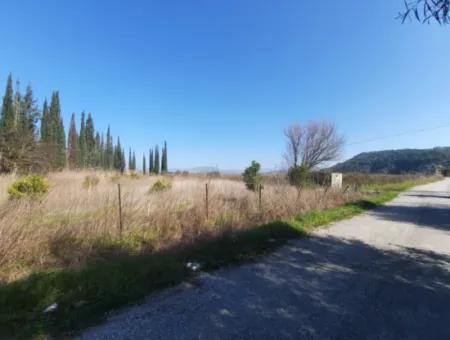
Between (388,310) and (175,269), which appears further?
(175,269)

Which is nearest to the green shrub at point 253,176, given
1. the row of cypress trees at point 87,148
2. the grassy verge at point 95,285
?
the grassy verge at point 95,285

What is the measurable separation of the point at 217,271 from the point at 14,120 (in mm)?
43165

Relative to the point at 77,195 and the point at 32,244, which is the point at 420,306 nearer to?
the point at 32,244

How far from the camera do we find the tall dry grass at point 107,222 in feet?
16.9

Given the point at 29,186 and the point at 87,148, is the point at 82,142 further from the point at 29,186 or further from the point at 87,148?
the point at 29,186

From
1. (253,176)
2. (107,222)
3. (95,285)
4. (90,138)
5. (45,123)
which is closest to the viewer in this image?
(95,285)

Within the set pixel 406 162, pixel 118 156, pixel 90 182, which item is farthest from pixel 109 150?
pixel 406 162

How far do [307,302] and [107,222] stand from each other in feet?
15.4

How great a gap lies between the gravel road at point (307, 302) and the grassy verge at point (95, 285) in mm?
275

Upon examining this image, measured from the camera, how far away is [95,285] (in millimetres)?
4055

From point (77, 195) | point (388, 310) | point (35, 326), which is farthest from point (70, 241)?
point (388, 310)

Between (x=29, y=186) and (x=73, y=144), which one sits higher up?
(x=73, y=144)

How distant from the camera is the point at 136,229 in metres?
7.09

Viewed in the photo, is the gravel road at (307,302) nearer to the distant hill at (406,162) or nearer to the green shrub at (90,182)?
the green shrub at (90,182)
